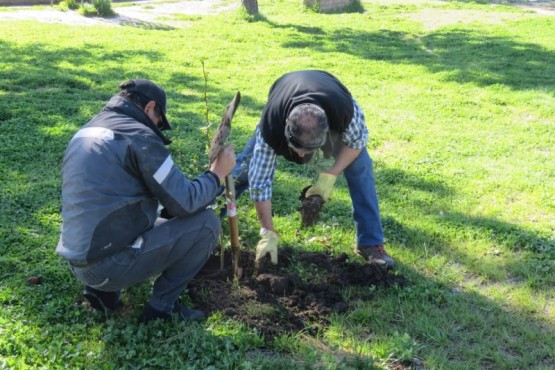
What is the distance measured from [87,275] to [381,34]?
11188mm

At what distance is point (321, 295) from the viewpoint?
370cm

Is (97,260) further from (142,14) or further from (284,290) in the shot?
(142,14)

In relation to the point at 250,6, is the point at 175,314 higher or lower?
lower

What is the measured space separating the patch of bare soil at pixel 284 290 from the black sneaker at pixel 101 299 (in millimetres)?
497

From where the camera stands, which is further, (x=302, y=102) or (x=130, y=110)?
(x=302, y=102)

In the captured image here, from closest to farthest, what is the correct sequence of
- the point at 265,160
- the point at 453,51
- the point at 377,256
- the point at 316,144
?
the point at 316,144, the point at 265,160, the point at 377,256, the point at 453,51

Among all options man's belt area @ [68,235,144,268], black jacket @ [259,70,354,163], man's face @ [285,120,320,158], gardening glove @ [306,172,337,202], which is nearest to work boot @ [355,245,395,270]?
gardening glove @ [306,172,337,202]

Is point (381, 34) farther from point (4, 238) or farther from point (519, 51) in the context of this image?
point (4, 238)

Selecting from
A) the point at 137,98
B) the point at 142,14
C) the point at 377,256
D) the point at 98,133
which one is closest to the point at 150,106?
the point at 137,98

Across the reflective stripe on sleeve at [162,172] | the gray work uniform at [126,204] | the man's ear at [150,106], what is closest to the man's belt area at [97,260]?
the gray work uniform at [126,204]

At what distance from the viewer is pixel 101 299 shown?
11.2 ft

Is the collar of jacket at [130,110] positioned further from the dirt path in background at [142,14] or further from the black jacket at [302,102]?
the dirt path in background at [142,14]

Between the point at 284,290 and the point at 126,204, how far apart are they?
4.16ft

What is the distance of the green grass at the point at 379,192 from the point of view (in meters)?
3.22
